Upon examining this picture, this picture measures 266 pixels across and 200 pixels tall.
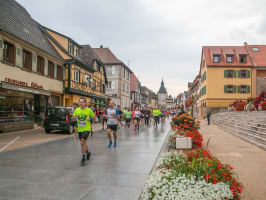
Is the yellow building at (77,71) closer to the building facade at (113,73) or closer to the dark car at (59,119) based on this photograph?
the dark car at (59,119)

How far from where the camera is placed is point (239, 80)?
41.7m

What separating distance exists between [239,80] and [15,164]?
40908 mm

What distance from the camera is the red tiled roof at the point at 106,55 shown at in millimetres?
47675

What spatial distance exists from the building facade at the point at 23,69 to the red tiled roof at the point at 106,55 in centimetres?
2394

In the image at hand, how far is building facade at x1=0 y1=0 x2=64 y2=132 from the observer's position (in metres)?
16.2

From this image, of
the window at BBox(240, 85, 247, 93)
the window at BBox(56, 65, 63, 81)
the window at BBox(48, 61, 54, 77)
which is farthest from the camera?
the window at BBox(240, 85, 247, 93)

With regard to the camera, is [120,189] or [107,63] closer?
[120,189]

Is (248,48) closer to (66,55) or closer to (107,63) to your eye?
(107,63)

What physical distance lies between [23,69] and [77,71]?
9485mm

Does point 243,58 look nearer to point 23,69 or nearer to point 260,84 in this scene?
point 260,84

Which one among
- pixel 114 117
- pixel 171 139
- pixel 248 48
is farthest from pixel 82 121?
pixel 248 48

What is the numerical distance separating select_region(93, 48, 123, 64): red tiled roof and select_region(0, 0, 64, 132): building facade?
78.5 ft

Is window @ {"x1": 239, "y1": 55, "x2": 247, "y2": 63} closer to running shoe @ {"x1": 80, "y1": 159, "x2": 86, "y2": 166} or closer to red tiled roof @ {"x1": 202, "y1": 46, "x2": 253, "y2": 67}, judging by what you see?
red tiled roof @ {"x1": 202, "y1": 46, "x2": 253, "y2": 67}

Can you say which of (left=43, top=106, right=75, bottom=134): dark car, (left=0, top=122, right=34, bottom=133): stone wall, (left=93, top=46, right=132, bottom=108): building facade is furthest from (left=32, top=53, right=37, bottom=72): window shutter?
(left=93, top=46, right=132, bottom=108): building facade
